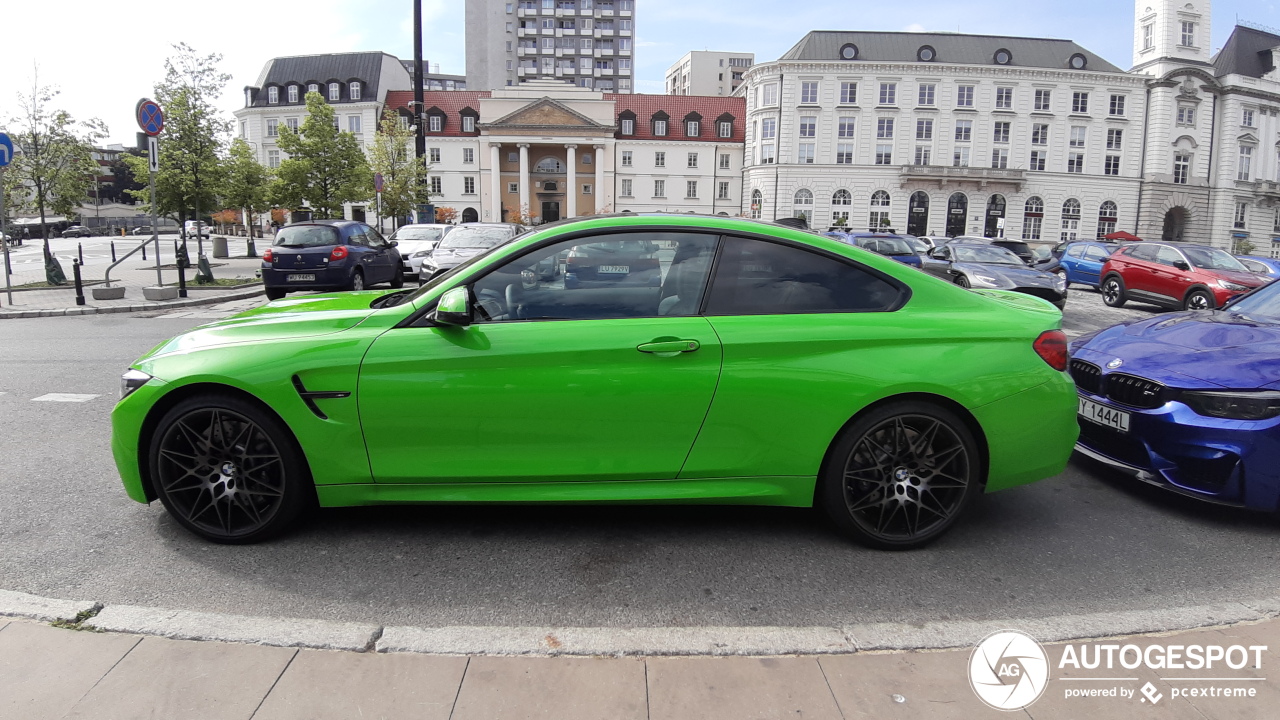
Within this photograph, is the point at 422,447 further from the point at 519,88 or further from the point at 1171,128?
the point at 1171,128

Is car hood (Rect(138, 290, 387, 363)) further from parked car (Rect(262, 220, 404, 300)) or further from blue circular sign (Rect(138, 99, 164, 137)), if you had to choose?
blue circular sign (Rect(138, 99, 164, 137))

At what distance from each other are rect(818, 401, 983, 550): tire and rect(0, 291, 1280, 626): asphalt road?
0.46 ft

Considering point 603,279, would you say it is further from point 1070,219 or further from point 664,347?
point 1070,219

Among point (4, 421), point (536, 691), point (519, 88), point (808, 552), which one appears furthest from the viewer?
point (519, 88)

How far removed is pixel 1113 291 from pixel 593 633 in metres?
19.5

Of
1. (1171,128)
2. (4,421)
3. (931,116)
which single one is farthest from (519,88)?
(4,421)

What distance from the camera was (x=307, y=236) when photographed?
16.1 metres

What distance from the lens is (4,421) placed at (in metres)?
6.16

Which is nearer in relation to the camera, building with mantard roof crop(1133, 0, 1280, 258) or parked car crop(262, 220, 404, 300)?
parked car crop(262, 220, 404, 300)

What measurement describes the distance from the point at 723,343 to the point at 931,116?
78008 mm

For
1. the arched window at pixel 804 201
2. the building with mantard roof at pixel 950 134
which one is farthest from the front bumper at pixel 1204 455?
the arched window at pixel 804 201

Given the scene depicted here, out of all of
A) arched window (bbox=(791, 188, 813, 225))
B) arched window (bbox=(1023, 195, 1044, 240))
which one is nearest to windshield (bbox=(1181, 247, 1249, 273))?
arched window (bbox=(791, 188, 813, 225))

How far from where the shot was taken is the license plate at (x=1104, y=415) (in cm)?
457

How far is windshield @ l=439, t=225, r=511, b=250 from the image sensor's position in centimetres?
1638
